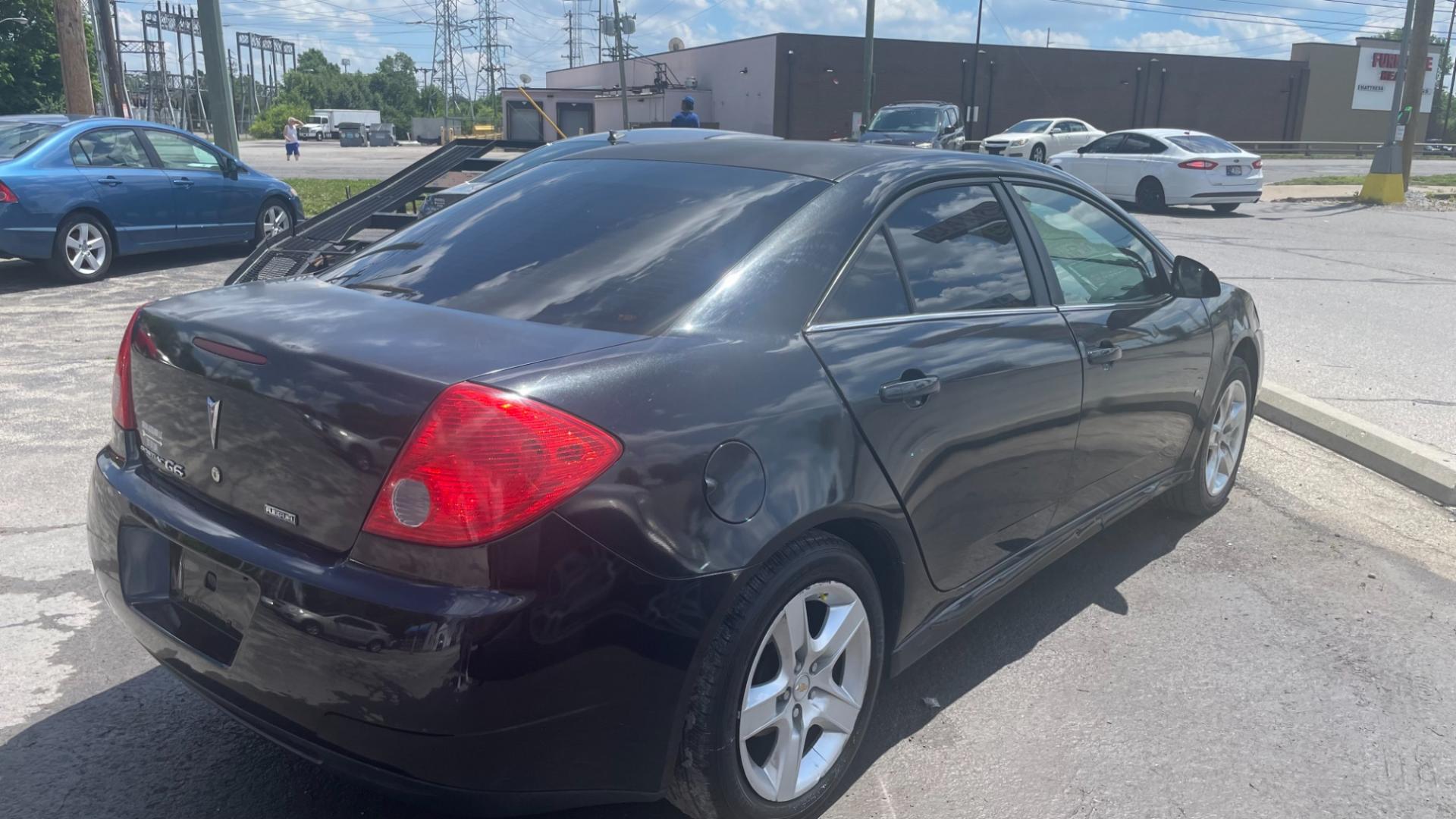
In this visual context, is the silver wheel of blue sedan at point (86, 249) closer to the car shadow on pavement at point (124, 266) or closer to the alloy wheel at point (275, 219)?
the car shadow on pavement at point (124, 266)

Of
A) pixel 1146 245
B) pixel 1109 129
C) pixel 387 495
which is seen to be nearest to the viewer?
pixel 387 495

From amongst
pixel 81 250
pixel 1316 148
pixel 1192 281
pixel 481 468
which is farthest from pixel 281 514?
pixel 1316 148

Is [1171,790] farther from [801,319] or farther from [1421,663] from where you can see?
[801,319]

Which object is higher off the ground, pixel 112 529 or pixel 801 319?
pixel 801 319

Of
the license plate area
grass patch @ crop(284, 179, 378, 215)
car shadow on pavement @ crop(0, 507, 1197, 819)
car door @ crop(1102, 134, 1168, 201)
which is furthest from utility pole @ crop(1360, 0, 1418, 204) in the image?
the license plate area

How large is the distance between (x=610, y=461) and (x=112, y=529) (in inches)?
55.6

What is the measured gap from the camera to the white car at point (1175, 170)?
19578mm

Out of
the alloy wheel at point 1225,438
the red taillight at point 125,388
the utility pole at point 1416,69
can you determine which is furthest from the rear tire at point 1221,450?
the utility pole at point 1416,69

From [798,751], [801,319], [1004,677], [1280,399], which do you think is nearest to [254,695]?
[798,751]

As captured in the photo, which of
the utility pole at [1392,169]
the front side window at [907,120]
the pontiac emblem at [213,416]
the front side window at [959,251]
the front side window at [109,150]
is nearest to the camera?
the pontiac emblem at [213,416]

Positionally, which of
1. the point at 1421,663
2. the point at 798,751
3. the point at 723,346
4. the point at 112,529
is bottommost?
the point at 1421,663

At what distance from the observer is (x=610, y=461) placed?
A: 2.23 metres

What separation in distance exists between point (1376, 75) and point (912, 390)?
67.6 meters

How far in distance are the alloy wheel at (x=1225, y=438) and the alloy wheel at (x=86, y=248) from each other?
972 cm
